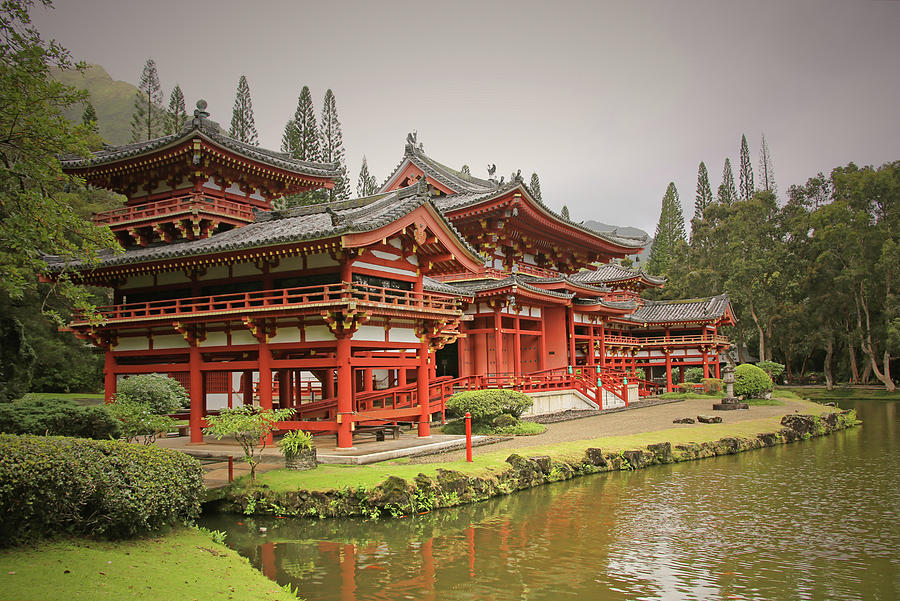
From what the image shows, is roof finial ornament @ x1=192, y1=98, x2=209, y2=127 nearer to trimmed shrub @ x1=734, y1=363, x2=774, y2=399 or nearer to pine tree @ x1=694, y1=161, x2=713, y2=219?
trimmed shrub @ x1=734, y1=363, x2=774, y2=399

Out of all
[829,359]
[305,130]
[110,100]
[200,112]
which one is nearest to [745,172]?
[829,359]

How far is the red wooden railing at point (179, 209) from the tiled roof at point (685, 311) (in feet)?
90.4

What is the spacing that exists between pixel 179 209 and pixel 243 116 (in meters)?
38.9

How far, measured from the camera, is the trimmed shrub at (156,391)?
94.5ft

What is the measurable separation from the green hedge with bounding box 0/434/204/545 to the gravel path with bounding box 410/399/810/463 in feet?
25.3

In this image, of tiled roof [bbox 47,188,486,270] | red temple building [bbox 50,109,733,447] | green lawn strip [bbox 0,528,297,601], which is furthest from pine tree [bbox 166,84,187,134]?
green lawn strip [bbox 0,528,297,601]

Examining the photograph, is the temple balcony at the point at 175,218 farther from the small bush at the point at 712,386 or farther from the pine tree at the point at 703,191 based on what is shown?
the pine tree at the point at 703,191

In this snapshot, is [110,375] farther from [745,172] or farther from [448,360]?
[745,172]

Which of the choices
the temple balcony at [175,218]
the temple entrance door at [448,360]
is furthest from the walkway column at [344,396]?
the temple entrance door at [448,360]

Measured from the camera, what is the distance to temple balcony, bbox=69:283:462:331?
681 inches

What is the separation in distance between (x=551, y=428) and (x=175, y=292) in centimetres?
1443

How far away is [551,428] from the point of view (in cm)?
2505

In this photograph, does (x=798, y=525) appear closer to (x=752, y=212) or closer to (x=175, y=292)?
(x=175, y=292)

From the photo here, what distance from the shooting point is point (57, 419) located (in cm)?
1521
